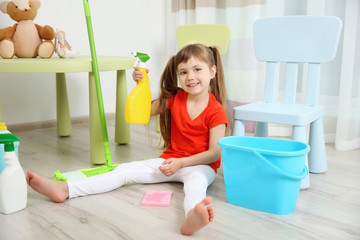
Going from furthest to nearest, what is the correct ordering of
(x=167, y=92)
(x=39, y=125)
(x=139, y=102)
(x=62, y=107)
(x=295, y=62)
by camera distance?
(x=39, y=125), (x=62, y=107), (x=295, y=62), (x=167, y=92), (x=139, y=102)

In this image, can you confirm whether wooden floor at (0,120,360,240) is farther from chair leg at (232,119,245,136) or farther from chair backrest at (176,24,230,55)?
chair backrest at (176,24,230,55)

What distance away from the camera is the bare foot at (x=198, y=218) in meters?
0.88

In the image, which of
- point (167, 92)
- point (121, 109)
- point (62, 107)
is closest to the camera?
point (167, 92)

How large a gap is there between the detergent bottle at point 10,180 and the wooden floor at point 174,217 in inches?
1.4

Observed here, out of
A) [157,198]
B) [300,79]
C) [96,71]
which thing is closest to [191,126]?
[157,198]

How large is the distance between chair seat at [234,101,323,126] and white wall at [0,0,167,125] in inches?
46.0

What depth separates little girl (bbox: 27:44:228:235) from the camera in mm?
1169

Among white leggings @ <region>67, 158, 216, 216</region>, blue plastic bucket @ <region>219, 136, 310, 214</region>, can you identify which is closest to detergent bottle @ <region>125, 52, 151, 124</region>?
white leggings @ <region>67, 158, 216, 216</region>

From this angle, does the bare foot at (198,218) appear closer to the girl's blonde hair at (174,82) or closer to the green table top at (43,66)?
the girl's blonde hair at (174,82)

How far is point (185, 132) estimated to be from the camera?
4.24ft

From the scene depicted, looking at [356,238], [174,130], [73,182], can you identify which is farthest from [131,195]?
[356,238]

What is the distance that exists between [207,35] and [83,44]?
2.32ft

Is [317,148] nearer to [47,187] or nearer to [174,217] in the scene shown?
[174,217]

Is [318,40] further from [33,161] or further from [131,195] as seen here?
[33,161]
